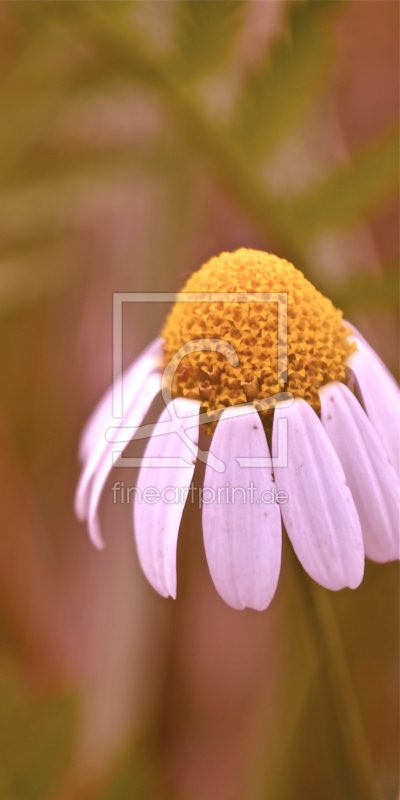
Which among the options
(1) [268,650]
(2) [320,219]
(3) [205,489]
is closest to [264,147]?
(2) [320,219]

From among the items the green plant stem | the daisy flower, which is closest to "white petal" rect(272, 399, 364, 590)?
the daisy flower

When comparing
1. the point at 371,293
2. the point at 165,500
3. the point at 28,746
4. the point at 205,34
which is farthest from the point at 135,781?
the point at 205,34

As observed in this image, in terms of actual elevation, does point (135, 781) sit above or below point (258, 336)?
below

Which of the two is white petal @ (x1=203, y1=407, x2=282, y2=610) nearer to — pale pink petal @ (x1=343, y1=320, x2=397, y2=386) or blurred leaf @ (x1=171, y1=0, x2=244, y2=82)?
pale pink petal @ (x1=343, y1=320, x2=397, y2=386)

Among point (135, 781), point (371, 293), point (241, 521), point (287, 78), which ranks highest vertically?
point (287, 78)

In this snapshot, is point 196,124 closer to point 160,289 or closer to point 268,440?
point 160,289

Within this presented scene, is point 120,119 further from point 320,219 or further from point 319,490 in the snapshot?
point 319,490
